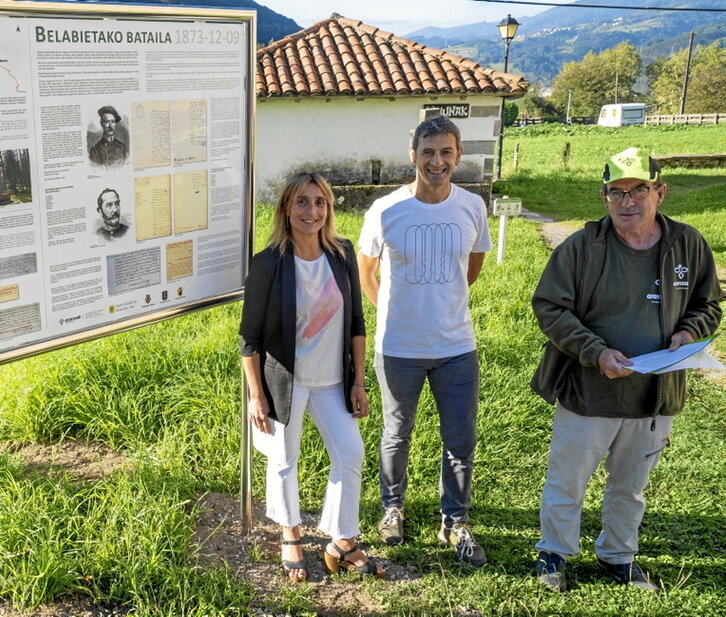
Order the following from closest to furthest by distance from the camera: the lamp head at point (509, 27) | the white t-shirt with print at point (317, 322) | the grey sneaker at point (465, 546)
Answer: the white t-shirt with print at point (317, 322) → the grey sneaker at point (465, 546) → the lamp head at point (509, 27)

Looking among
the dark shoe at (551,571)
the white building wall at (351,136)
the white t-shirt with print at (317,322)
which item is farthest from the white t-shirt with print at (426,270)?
the white building wall at (351,136)

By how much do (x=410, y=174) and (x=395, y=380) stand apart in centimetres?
1174

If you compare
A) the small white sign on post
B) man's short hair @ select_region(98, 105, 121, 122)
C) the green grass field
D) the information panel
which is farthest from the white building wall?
man's short hair @ select_region(98, 105, 121, 122)

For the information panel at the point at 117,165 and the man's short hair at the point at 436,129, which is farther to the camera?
the man's short hair at the point at 436,129

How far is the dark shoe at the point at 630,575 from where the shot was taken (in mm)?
3252

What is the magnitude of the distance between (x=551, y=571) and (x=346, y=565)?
0.90 meters

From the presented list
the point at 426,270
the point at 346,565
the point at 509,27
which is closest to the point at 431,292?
the point at 426,270

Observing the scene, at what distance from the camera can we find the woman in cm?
293

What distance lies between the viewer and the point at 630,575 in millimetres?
3271

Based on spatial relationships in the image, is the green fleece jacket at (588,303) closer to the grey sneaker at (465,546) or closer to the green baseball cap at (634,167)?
the green baseball cap at (634,167)

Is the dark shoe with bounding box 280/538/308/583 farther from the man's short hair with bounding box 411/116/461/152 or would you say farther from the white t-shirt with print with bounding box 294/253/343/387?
the man's short hair with bounding box 411/116/461/152

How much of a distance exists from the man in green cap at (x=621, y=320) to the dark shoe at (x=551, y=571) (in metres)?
0.30

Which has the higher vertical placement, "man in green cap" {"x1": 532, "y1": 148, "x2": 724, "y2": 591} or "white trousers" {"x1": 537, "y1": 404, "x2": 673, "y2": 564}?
"man in green cap" {"x1": 532, "y1": 148, "x2": 724, "y2": 591}

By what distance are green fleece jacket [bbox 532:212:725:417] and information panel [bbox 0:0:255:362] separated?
4.52 ft
